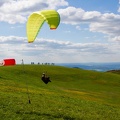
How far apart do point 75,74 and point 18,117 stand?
2906 inches

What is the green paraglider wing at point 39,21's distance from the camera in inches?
929

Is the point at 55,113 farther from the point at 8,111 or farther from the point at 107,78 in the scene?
the point at 107,78

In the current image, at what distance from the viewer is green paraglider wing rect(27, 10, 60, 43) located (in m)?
23.6

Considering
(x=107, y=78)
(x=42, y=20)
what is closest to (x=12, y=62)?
(x=42, y=20)

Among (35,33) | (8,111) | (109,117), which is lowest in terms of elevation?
(109,117)

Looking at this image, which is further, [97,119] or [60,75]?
[60,75]

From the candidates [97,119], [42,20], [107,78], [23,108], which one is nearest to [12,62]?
[23,108]

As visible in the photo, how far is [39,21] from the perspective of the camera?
2412 centimetres

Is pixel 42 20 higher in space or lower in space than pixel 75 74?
higher

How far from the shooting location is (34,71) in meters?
93.1

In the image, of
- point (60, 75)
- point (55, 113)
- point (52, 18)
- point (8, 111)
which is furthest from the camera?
point (60, 75)

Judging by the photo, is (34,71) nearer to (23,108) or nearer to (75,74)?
(75,74)

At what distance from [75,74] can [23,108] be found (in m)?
70.2

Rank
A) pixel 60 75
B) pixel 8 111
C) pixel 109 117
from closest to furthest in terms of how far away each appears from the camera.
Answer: pixel 8 111
pixel 109 117
pixel 60 75
